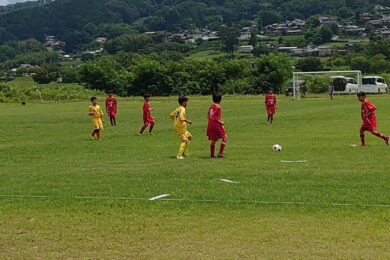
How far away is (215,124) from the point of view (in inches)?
683

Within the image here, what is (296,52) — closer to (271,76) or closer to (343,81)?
(271,76)

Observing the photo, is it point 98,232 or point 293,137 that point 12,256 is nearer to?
point 98,232

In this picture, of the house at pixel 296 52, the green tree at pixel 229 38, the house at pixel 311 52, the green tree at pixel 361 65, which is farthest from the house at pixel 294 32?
the green tree at pixel 361 65

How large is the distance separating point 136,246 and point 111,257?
1.84ft

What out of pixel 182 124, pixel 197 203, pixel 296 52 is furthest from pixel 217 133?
pixel 296 52

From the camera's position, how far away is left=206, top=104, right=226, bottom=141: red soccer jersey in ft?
56.3

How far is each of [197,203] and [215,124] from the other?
615cm

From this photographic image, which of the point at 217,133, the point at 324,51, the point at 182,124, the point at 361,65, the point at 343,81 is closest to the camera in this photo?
the point at 217,133

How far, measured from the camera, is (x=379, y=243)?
868 centimetres

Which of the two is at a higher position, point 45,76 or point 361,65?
point 361,65

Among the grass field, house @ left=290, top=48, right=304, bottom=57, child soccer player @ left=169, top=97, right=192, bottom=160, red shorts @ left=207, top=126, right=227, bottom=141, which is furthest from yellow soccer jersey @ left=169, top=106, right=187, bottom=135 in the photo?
house @ left=290, top=48, right=304, bottom=57

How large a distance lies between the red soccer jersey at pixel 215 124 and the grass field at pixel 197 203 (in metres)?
0.73

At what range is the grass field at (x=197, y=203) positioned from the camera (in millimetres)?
8773

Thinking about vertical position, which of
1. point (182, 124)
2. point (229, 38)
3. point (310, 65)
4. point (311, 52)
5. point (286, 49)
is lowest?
point (310, 65)
